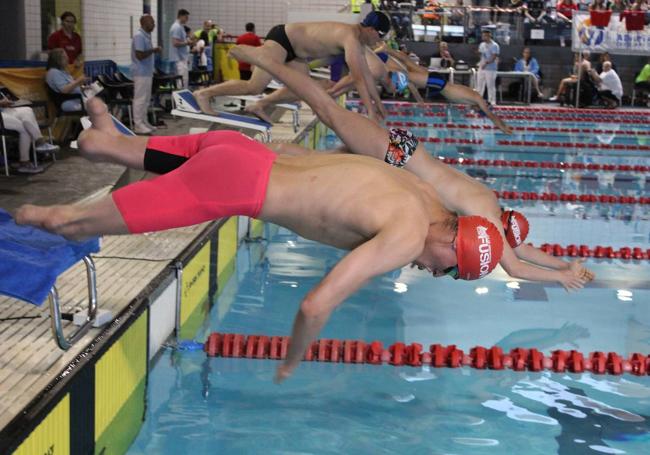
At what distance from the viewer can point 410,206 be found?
273 cm

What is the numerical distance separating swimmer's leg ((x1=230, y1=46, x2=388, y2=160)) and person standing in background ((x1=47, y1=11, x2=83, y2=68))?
6119 millimetres

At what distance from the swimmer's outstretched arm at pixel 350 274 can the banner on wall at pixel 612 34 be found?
18015mm

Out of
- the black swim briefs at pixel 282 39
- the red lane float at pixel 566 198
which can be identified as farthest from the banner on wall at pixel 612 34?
the black swim briefs at pixel 282 39

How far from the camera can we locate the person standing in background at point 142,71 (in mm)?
10531

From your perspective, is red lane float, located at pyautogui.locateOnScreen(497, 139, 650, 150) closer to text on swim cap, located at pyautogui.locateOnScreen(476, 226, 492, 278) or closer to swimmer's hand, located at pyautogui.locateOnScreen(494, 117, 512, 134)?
swimmer's hand, located at pyautogui.locateOnScreen(494, 117, 512, 134)

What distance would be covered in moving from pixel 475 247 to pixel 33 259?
1595 millimetres

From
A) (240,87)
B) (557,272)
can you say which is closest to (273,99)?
(240,87)

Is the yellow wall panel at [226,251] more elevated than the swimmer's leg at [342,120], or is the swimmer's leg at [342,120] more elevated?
the swimmer's leg at [342,120]

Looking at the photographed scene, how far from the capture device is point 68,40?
34.2ft

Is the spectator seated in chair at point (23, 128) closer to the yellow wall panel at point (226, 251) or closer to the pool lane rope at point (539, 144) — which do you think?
the yellow wall panel at point (226, 251)

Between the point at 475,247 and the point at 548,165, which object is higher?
the point at 475,247

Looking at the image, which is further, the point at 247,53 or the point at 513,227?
the point at 247,53

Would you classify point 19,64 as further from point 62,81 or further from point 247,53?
point 247,53

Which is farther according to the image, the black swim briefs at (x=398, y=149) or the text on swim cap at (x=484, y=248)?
the black swim briefs at (x=398, y=149)
